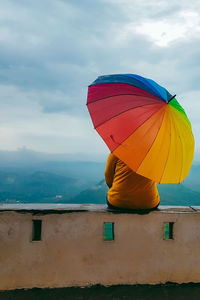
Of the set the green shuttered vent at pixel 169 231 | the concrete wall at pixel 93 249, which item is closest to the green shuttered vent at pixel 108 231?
the concrete wall at pixel 93 249

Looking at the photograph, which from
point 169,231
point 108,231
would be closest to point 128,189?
point 108,231

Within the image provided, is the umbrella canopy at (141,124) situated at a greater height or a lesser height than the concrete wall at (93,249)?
greater

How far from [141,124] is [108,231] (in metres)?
1.67

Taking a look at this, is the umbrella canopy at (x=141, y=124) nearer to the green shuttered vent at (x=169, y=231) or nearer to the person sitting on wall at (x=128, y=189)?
the person sitting on wall at (x=128, y=189)

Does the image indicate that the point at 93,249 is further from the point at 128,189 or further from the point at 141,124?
the point at 141,124

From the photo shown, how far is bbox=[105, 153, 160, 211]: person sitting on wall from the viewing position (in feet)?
9.66

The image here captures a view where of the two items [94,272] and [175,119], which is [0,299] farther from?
[175,119]

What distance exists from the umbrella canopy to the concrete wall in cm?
82

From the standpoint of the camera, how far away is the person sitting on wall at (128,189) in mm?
2945

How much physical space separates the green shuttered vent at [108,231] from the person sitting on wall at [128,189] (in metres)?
0.26

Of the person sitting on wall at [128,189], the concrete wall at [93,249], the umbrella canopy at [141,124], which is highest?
the umbrella canopy at [141,124]

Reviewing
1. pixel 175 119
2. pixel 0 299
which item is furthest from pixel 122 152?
pixel 0 299

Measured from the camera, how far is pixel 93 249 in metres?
2.94

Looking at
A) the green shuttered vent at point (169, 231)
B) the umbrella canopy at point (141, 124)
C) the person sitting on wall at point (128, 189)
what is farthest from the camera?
the green shuttered vent at point (169, 231)
